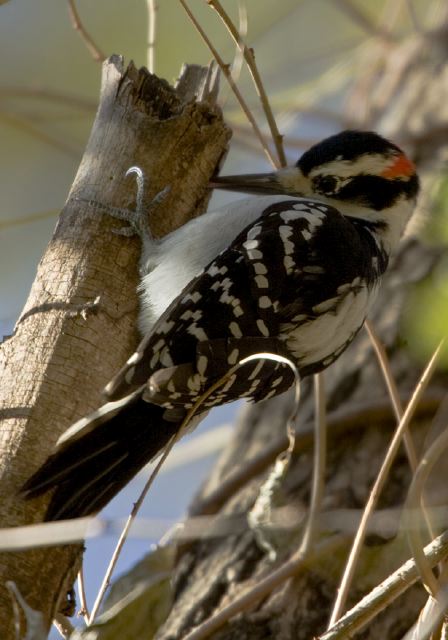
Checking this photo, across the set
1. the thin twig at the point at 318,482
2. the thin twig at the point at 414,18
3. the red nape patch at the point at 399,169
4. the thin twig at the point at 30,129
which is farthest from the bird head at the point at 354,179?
the thin twig at the point at 30,129

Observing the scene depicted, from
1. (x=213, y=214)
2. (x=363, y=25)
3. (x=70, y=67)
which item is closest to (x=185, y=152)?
(x=213, y=214)

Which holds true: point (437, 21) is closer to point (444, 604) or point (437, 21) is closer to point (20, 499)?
point (20, 499)

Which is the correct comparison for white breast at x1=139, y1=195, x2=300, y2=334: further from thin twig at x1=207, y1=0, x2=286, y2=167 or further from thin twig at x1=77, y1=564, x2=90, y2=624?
thin twig at x1=77, y1=564, x2=90, y2=624

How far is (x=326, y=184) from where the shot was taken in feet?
10.4

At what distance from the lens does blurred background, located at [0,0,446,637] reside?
13.7 ft

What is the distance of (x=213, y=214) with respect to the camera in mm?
2797

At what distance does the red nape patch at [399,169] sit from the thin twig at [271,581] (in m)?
1.20

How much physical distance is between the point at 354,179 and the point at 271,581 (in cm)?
134

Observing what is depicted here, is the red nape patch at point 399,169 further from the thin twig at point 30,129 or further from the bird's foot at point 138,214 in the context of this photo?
the thin twig at point 30,129

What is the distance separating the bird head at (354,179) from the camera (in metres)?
3.12

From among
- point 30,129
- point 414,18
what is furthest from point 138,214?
point 414,18

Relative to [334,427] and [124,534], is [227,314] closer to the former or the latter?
[124,534]

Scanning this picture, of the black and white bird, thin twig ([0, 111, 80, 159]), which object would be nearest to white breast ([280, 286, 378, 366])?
the black and white bird

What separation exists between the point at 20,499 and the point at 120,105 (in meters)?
1.17
